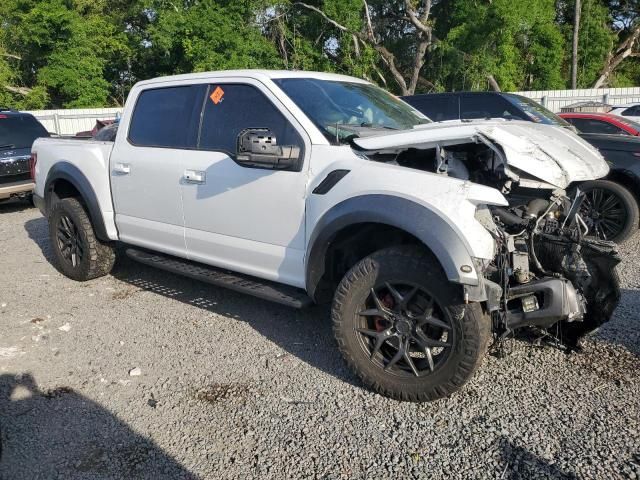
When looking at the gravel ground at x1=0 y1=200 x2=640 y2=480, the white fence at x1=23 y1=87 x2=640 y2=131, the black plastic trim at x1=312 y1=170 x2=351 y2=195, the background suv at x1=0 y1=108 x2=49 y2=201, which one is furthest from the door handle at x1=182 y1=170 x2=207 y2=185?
the white fence at x1=23 y1=87 x2=640 y2=131

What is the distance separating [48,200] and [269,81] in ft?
10.6

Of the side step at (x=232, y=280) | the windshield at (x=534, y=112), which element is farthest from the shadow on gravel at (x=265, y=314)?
the windshield at (x=534, y=112)

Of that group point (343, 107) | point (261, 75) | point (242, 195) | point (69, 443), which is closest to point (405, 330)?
point (242, 195)

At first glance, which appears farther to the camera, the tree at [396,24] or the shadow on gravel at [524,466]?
the tree at [396,24]

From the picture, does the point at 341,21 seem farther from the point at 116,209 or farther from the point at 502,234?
the point at 502,234

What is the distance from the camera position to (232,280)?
4117 mm

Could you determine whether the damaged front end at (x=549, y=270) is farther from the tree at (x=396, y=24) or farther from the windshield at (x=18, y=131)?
the tree at (x=396, y=24)

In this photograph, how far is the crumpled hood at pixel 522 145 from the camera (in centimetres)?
302

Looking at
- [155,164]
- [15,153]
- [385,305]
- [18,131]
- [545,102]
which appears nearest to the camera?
[385,305]

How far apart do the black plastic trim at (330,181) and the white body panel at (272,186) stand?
32 mm

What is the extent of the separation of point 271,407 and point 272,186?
4.72 feet

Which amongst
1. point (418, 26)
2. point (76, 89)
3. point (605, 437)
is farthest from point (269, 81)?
point (76, 89)

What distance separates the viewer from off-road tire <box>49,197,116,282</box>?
531 cm

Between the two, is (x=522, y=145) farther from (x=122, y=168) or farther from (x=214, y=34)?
(x=214, y=34)
